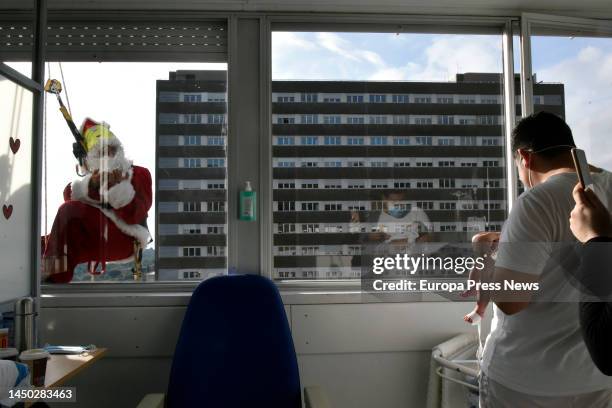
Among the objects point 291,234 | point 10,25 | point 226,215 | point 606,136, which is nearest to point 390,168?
point 291,234

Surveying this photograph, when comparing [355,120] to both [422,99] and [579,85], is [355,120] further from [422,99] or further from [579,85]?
[579,85]

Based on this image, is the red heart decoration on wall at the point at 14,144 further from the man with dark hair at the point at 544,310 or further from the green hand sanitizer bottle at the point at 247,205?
the man with dark hair at the point at 544,310

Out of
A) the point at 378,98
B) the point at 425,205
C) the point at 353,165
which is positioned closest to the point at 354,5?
the point at 378,98

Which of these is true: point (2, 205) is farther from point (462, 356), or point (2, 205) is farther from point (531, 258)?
point (462, 356)

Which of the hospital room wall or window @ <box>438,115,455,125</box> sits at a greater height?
window @ <box>438,115,455,125</box>

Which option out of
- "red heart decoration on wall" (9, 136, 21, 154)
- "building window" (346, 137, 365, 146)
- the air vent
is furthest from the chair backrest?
the air vent

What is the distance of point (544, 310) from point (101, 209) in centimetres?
206

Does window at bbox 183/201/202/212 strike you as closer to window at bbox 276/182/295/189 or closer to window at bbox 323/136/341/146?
window at bbox 276/182/295/189

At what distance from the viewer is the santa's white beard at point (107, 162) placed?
2.26 meters

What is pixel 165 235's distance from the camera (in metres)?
2.26

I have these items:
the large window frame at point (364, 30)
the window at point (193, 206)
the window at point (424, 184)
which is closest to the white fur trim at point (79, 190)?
the window at point (193, 206)

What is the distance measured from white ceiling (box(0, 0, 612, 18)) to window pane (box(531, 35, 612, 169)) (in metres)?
0.19

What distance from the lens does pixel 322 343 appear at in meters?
2.12

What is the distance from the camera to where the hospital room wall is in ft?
6.82
